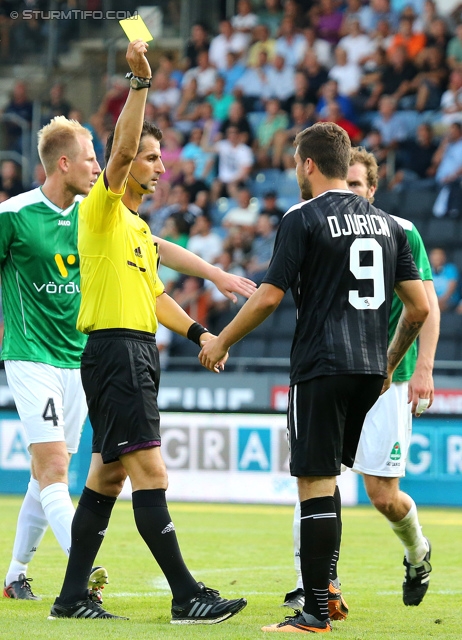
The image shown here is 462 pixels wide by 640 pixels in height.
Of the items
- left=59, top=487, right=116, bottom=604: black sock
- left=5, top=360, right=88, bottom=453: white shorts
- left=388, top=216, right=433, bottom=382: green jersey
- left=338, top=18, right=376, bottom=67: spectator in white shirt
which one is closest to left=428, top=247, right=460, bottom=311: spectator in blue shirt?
left=338, top=18, right=376, bottom=67: spectator in white shirt

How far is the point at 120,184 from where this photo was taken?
497 cm

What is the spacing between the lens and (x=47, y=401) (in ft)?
19.7

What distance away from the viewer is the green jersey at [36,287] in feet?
20.1

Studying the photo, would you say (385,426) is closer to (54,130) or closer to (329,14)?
(54,130)

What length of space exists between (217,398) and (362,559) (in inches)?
247

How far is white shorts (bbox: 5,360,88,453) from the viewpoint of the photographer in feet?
19.5

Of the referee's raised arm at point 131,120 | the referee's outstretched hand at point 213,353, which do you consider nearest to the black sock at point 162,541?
the referee's outstretched hand at point 213,353

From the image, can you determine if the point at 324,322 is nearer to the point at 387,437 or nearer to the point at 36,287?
the point at 387,437

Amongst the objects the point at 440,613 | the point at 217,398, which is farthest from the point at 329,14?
the point at 440,613

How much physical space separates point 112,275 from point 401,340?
148cm

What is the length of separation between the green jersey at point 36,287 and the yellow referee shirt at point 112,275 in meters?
0.85

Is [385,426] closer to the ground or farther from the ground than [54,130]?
closer to the ground

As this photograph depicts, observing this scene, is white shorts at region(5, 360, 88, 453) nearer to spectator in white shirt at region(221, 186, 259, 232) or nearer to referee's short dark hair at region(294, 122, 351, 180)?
referee's short dark hair at region(294, 122, 351, 180)

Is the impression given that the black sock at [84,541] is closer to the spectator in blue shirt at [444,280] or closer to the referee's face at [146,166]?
the referee's face at [146,166]
